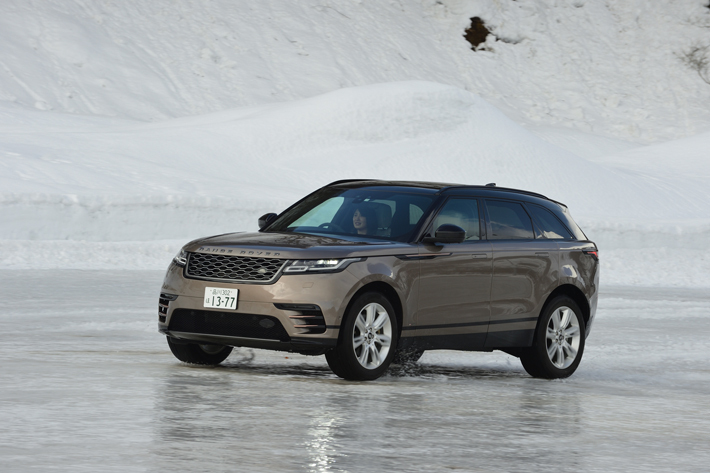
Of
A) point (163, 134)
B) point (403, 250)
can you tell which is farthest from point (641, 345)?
point (163, 134)

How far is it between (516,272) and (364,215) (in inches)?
57.9

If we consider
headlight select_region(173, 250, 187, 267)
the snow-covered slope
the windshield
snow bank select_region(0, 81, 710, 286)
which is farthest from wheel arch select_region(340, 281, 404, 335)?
the snow-covered slope

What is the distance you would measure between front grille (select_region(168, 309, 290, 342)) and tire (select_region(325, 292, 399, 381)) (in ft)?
1.58

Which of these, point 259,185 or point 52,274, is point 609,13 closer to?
point 259,185

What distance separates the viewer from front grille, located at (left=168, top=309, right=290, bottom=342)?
8.89 meters

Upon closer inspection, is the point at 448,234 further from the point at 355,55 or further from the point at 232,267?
the point at 355,55

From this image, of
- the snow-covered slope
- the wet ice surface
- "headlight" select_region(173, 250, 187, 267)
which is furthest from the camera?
the snow-covered slope

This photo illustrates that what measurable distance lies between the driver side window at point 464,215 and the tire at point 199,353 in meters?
2.18

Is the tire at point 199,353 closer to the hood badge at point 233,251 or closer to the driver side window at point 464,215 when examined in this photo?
the hood badge at point 233,251

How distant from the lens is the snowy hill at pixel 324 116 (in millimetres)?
32562

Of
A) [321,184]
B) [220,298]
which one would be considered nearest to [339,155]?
[321,184]

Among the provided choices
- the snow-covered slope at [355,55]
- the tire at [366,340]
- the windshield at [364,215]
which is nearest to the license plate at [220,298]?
the tire at [366,340]

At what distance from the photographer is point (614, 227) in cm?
3625

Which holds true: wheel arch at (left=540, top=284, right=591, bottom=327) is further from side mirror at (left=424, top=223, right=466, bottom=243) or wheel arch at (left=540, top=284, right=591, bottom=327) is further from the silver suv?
side mirror at (left=424, top=223, right=466, bottom=243)
